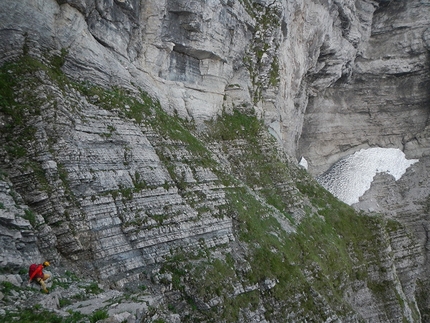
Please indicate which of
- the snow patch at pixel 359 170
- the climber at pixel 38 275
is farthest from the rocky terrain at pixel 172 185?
the snow patch at pixel 359 170

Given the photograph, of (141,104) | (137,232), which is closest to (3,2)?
(141,104)

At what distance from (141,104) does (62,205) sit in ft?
29.6

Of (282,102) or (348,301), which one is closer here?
(348,301)

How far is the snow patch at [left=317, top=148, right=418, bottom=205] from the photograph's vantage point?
5008 centimetres

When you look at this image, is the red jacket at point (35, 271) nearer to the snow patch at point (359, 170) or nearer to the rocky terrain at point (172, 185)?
the rocky terrain at point (172, 185)

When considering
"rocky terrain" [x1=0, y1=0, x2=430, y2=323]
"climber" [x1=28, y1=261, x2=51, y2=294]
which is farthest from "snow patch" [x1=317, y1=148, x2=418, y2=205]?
"climber" [x1=28, y1=261, x2=51, y2=294]

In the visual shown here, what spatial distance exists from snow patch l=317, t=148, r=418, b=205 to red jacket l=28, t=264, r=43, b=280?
4410cm

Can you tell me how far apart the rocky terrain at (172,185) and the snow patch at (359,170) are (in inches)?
408

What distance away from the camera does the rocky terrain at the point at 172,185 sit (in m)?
12.6

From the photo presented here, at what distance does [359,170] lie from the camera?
52750 millimetres

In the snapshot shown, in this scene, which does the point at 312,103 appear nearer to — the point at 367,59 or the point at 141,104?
the point at 367,59

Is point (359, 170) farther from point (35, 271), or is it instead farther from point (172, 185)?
point (35, 271)

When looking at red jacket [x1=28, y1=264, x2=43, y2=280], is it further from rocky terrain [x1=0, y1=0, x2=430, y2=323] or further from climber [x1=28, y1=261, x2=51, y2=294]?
rocky terrain [x1=0, y1=0, x2=430, y2=323]

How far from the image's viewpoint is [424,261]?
1414 inches
